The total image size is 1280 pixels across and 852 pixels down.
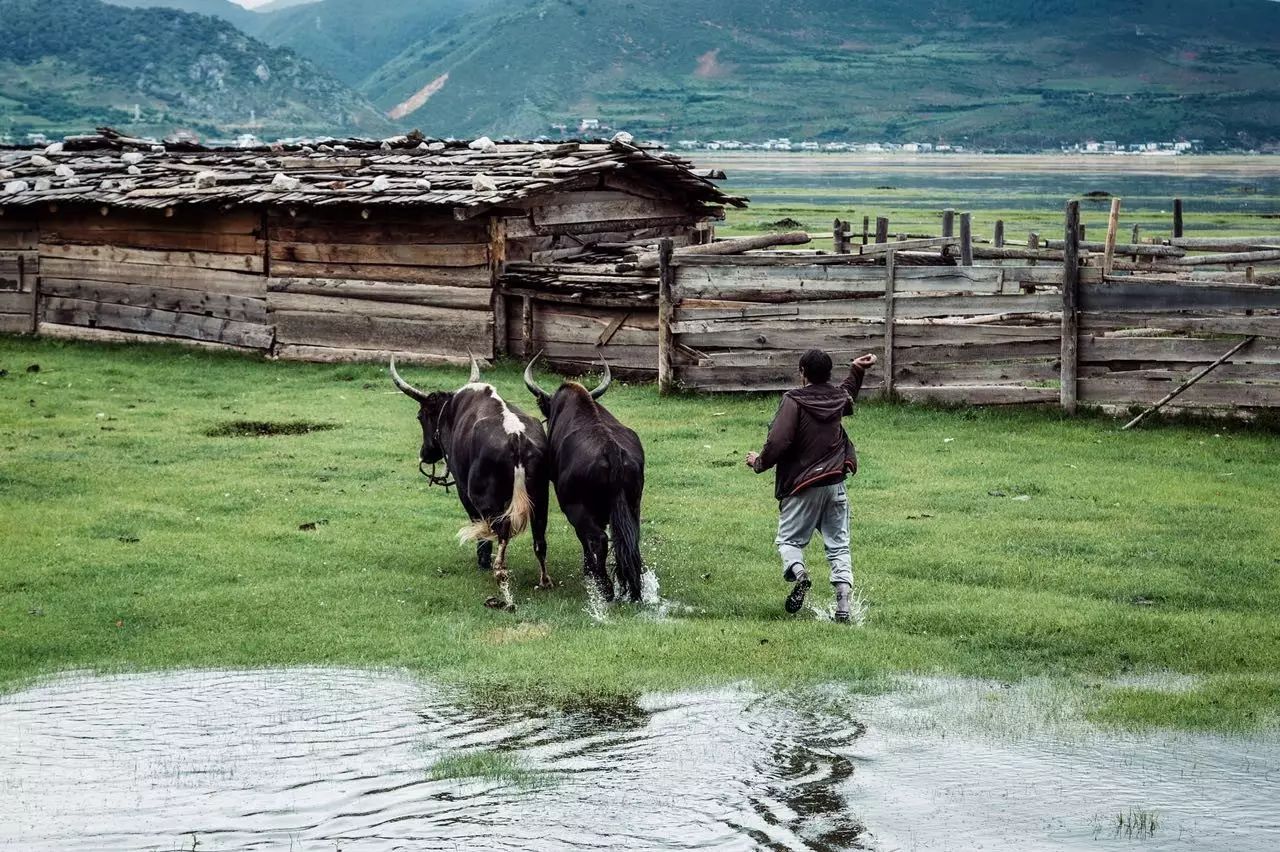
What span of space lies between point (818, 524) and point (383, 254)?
656 inches

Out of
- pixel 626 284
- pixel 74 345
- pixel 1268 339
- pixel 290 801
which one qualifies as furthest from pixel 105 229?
pixel 290 801

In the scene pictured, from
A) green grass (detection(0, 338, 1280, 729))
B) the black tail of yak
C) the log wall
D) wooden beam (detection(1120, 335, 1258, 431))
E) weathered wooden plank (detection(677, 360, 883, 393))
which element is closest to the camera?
green grass (detection(0, 338, 1280, 729))

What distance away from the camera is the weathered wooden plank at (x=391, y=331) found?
25344 mm

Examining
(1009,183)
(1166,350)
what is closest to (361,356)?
(1166,350)

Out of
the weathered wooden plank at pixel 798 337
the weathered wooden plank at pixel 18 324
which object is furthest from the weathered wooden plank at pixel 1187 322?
the weathered wooden plank at pixel 18 324

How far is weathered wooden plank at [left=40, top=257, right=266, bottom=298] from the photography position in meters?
28.0

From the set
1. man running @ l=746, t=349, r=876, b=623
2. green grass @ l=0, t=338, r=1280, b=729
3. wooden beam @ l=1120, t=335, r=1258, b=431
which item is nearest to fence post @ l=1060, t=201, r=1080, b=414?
green grass @ l=0, t=338, r=1280, b=729

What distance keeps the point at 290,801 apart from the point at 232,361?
792 inches

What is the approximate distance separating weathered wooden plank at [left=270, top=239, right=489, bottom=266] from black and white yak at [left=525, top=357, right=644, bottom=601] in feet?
44.8

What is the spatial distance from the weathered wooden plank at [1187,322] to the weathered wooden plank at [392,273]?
10444 mm

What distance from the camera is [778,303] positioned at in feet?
68.9

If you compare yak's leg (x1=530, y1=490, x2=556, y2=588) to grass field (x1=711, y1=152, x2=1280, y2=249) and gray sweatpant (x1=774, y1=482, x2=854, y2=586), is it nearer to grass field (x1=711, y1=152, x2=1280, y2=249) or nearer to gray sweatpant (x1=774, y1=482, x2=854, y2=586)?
gray sweatpant (x1=774, y1=482, x2=854, y2=586)

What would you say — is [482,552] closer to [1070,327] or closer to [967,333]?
[967,333]

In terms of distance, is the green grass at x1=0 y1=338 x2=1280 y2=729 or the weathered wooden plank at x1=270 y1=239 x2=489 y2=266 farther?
the weathered wooden plank at x1=270 y1=239 x2=489 y2=266
